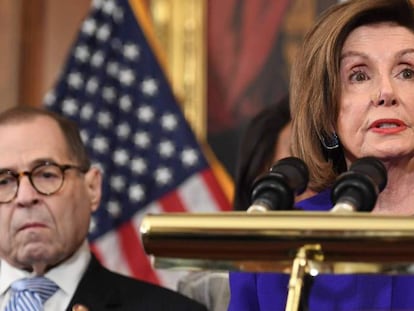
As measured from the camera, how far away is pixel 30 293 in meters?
2.69

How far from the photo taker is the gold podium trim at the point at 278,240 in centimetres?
139

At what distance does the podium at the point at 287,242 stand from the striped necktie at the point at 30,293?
1.27 metres

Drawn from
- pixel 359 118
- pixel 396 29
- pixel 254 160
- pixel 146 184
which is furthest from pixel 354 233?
pixel 146 184

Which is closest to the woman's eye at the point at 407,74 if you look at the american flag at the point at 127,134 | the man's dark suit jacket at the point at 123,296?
the man's dark suit jacket at the point at 123,296

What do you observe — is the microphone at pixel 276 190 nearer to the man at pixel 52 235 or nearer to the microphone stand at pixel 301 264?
the microphone stand at pixel 301 264

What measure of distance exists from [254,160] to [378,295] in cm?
140

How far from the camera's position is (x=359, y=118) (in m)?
1.96

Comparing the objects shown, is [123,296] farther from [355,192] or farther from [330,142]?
[355,192]

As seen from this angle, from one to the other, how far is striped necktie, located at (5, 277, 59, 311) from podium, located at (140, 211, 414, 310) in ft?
4.16

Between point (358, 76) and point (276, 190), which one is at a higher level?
point (358, 76)

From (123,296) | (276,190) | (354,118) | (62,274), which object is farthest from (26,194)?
(276,190)

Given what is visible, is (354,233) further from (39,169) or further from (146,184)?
(146,184)

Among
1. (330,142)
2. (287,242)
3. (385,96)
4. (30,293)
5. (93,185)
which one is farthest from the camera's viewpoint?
(93,185)

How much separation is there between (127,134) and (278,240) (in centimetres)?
236
